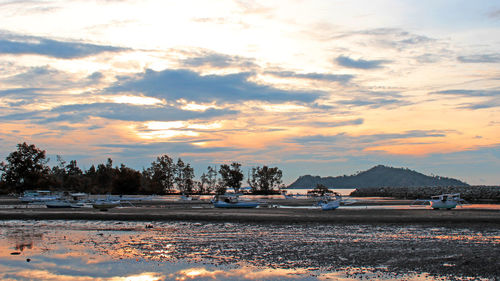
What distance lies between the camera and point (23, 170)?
12850cm

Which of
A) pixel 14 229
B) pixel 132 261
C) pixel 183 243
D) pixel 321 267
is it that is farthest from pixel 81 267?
pixel 14 229

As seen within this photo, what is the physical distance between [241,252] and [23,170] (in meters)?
120

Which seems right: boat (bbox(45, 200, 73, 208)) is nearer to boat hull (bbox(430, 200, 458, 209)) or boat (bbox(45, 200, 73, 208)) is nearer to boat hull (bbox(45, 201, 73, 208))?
boat hull (bbox(45, 201, 73, 208))

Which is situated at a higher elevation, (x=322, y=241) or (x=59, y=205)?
(x=59, y=205)

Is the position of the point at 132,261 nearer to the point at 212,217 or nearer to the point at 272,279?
the point at 272,279

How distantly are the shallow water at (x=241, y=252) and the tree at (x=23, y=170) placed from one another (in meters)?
101

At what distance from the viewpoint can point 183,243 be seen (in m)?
26.0

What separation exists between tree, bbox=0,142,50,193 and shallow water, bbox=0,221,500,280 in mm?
101270

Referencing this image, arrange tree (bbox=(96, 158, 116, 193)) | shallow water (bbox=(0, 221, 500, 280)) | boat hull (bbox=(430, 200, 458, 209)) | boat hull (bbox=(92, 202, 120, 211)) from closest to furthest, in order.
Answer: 1. shallow water (bbox=(0, 221, 500, 280))
2. boat hull (bbox=(430, 200, 458, 209))
3. boat hull (bbox=(92, 202, 120, 211))
4. tree (bbox=(96, 158, 116, 193))

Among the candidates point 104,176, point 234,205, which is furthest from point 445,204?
point 104,176

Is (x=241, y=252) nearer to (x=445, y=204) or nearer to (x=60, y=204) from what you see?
(x=445, y=204)

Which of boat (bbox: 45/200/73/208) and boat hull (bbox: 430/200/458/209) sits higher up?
boat hull (bbox: 430/200/458/209)

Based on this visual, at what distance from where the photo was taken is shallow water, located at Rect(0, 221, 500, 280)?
17891 mm

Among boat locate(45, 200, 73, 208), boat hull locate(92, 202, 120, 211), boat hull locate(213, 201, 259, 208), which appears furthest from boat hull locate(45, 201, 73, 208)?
boat hull locate(213, 201, 259, 208)
